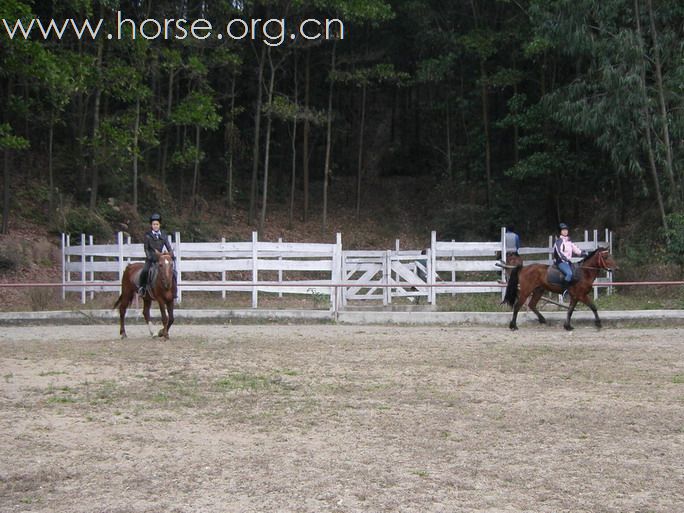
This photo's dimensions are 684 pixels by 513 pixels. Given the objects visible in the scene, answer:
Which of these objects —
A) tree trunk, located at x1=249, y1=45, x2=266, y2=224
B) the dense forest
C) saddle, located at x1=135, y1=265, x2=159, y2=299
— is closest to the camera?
saddle, located at x1=135, y1=265, x2=159, y2=299

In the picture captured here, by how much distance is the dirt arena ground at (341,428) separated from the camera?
6.10m

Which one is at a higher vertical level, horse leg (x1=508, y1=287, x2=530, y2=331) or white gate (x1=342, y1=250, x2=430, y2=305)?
white gate (x1=342, y1=250, x2=430, y2=305)

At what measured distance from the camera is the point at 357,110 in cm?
4450

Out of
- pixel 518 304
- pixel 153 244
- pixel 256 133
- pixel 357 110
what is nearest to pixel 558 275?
pixel 518 304

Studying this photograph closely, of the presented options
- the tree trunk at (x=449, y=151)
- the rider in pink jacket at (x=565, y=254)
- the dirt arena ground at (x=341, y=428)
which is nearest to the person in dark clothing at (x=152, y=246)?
the dirt arena ground at (x=341, y=428)

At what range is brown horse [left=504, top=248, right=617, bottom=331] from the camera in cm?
1673

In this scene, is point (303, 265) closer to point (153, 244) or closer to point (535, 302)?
point (535, 302)

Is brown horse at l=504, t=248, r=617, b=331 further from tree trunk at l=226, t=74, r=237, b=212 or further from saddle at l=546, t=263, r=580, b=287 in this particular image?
tree trunk at l=226, t=74, r=237, b=212

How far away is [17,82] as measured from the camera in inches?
1129

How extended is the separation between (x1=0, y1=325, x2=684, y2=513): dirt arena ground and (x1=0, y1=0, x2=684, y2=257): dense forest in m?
14.4

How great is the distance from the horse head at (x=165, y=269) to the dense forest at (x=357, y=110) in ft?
35.6

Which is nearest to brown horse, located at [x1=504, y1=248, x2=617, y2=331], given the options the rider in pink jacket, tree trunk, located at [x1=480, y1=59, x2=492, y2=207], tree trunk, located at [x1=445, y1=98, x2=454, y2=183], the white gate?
the rider in pink jacket

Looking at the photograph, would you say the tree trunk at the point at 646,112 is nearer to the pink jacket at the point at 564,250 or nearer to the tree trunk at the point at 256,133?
the pink jacket at the point at 564,250
